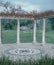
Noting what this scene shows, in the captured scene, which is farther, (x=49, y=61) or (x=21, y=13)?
(x=21, y=13)

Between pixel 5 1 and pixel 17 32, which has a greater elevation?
pixel 5 1

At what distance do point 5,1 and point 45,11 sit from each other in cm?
180

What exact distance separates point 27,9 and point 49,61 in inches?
211

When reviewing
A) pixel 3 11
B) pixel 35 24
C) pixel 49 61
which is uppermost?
pixel 3 11

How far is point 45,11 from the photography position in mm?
7605

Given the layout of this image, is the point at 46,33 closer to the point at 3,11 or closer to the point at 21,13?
the point at 21,13

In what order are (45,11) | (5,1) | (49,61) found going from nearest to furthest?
(49,61) < (45,11) < (5,1)

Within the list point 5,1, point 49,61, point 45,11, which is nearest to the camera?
point 49,61

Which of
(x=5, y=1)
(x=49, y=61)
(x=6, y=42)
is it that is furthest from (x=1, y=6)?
(x=49, y=61)

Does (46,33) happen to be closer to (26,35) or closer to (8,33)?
(26,35)

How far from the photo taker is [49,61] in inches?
109

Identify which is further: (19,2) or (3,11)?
(19,2)

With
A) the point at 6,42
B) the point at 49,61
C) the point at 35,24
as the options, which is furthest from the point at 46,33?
the point at 49,61

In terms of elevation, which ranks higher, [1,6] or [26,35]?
[1,6]
